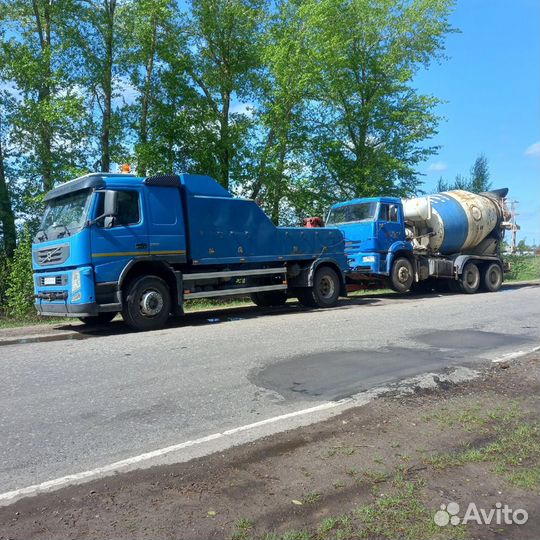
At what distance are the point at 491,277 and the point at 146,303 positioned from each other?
14688 millimetres

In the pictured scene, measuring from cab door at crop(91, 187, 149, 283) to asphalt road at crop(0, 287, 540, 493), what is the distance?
1362 mm

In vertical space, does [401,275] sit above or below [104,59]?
below

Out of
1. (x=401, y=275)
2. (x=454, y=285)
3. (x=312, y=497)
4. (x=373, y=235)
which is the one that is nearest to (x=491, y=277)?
(x=454, y=285)

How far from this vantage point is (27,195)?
19312mm

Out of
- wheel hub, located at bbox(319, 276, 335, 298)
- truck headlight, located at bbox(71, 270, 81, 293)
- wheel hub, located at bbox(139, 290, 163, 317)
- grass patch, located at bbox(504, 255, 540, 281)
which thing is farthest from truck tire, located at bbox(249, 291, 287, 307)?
grass patch, located at bbox(504, 255, 540, 281)

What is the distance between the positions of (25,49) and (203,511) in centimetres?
1833

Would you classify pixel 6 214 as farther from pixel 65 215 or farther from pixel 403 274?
pixel 403 274

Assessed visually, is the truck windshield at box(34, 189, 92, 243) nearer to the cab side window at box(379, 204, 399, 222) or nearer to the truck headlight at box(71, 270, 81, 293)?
the truck headlight at box(71, 270, 81, 293)

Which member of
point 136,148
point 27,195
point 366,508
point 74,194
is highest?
point 136,148

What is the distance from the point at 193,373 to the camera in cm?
673


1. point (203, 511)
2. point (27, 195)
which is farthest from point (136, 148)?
point (203, 511)

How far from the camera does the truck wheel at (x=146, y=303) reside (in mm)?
10484

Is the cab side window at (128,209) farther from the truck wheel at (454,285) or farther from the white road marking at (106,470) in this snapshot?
the truck wheel at (454,285)

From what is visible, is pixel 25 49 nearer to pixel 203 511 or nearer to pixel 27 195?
pixel 27 195
